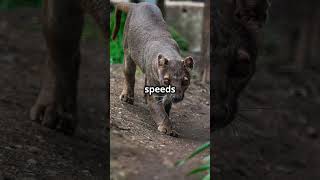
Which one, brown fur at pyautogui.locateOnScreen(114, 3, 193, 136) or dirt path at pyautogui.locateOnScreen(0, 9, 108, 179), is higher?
brown fur at pyautogui.locateOnScreen(114, 3, 193, 136)

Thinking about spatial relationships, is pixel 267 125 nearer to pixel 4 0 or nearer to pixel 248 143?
pixel 248 143

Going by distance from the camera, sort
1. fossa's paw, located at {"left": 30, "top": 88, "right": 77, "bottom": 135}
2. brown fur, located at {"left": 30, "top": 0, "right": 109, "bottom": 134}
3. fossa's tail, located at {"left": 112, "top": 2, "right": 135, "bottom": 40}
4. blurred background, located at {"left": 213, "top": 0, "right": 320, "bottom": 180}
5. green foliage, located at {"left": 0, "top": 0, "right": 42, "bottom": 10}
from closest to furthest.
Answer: fossa's tail, located at {"left": 112, "top": 2, "right": 135, "bottom": 40}
brown fur, located at {"left": 30, "top": 0, "right": 109, "bottom": 134}
fossa's paw, located at {"left": 30, "top": 88, "right": 77, "bottom": 135}
blurred background, located at {"left": 213, "top": 0, "right": 320, "bottom": 180}
green foliage, located at {"left": 0, "top": 0, "right": 42, "bottom": 10}

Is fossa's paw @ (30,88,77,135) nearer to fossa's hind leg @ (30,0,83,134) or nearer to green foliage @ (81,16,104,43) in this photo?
fossa's hind leg @ (30,0,83,134)

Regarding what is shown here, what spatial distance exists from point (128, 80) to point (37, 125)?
4.30 feet

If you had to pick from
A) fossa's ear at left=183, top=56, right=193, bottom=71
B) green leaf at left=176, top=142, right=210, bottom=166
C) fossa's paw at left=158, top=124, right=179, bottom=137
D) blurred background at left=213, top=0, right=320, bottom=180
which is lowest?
blurred background at left=213, top=0, right=320, bottom=180

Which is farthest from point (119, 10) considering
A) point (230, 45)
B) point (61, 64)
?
point (61, 64)

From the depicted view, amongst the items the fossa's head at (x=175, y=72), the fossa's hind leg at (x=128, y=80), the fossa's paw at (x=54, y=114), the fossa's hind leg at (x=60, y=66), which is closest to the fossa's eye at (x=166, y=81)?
the fossa's head at (x=175, y=72)

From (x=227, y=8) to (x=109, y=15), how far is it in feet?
1.23

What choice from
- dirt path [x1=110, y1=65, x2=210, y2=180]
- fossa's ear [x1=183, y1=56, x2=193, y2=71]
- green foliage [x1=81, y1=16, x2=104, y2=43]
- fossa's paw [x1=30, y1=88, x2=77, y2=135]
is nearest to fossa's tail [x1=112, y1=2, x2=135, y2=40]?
dirt path [x1=110, y1=65, x2=210, y2=180]

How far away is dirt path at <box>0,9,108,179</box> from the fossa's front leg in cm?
92

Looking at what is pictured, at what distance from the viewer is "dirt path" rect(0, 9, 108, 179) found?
2789 millimetres

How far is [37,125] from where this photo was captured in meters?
3.18

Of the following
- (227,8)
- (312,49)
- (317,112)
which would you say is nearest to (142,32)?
(227,8)

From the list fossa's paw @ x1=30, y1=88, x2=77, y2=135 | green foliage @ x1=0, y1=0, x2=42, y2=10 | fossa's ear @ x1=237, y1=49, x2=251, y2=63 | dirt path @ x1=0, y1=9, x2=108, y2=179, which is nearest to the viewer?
fossa's ear @ x1=237, y1=49, x2=251, y2=63
